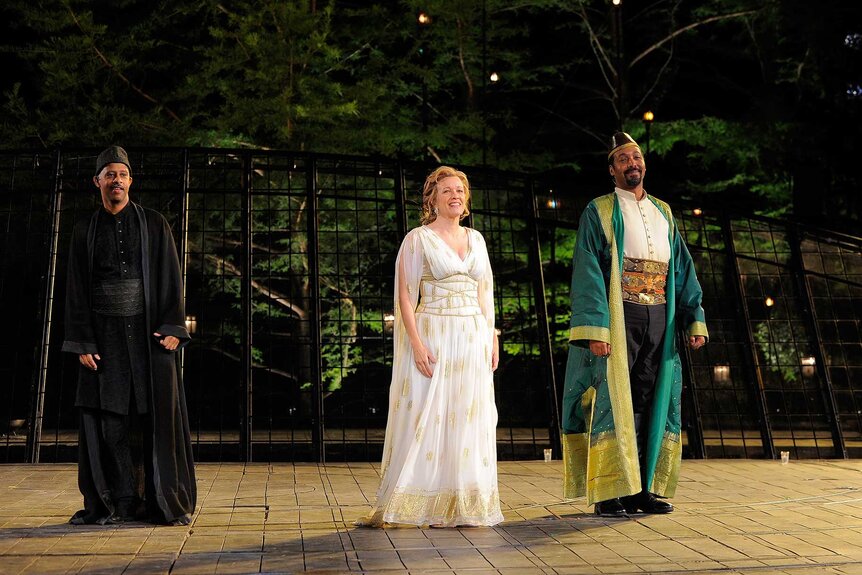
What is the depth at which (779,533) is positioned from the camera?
4.42 meters

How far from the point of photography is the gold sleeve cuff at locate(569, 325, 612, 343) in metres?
4.94

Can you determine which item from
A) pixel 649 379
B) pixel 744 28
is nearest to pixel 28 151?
pixel 649 379

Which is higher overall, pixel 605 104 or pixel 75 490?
pixel 605 104

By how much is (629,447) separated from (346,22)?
1199cm

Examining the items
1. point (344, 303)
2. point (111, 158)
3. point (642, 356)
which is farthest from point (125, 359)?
point (344, 303)

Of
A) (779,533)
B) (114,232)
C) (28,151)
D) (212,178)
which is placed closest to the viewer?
(779,533)

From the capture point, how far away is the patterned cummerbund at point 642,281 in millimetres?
5125

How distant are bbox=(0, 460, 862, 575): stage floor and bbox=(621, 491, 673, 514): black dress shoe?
0.09m

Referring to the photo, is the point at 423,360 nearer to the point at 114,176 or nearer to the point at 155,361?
the point at 155,361

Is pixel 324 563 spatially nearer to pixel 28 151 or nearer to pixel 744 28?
pixel 28 151

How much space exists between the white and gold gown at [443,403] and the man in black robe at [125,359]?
0.96m

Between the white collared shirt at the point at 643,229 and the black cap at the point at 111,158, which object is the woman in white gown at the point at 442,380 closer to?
the white collared shirt at the point at 643,229

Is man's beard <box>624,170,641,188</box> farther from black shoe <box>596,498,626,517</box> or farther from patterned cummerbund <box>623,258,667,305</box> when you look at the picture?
black shoe <box>596,498,626,517</box>

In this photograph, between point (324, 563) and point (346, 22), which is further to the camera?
point (346, 22)
